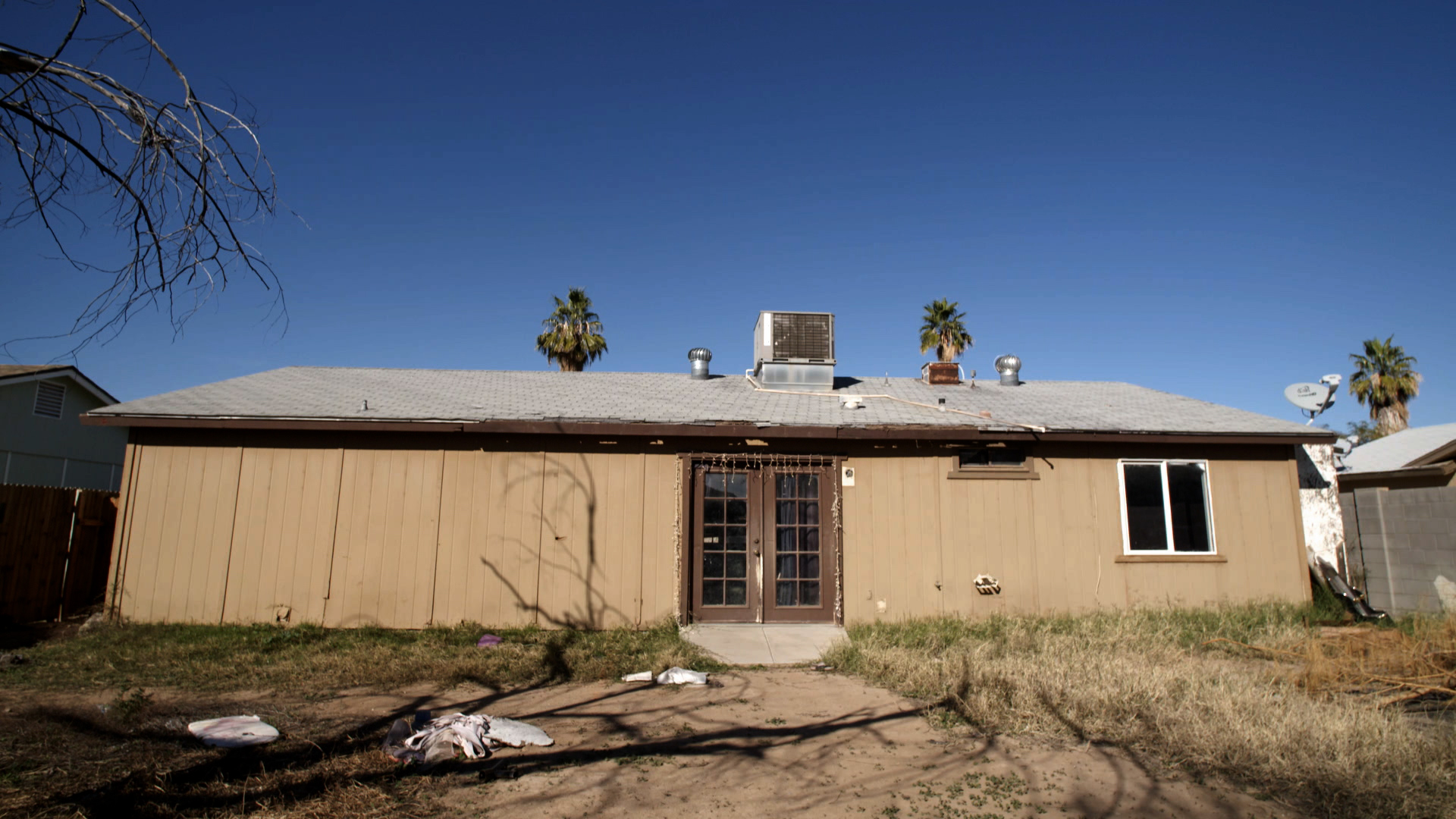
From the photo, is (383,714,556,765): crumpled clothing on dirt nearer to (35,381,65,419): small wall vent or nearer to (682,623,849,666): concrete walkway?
(682,623,849,666): concrete walkway

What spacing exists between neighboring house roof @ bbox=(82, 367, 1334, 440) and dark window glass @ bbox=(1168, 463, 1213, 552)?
598mm

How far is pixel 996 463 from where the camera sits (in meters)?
9.45

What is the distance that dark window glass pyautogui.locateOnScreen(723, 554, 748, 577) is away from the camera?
29.7 feet

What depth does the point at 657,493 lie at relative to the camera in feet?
29.5

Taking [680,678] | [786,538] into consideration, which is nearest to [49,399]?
[786,538]

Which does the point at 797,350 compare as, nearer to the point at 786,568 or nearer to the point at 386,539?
the point at 786,568

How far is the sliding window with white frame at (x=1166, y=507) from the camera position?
949cm

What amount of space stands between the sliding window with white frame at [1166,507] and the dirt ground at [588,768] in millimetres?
5488

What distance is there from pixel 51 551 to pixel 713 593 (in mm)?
8054

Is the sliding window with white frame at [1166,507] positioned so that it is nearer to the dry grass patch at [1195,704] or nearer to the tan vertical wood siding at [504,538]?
the tan vertical wood siding at [504,538]

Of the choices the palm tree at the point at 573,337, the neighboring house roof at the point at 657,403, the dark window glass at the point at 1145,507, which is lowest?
the dark window glass at the point at 1145,507

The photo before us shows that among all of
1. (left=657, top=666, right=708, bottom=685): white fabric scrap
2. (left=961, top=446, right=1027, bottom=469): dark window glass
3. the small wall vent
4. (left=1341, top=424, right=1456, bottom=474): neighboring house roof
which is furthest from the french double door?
the small wall vent

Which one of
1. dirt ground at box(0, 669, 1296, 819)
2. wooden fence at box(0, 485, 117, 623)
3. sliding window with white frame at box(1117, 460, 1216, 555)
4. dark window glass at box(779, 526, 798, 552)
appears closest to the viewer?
dirt ground at box(0, 669, 1296, 819)

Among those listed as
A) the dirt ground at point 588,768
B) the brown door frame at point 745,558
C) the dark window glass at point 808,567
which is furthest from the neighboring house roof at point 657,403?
the dirt ground at point 588,768
